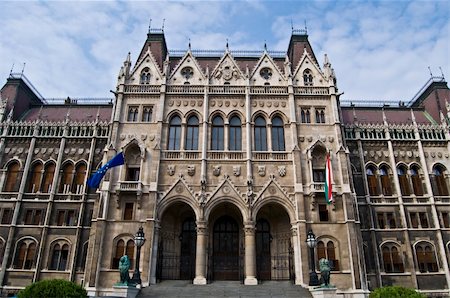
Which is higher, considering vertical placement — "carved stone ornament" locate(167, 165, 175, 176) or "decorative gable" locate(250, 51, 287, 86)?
"decorative gable" locate(250, 51, 287, 86)

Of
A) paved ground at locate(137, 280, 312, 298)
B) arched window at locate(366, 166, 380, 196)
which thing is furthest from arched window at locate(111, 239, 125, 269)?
arched window at locate(366, 166, 380, 196)

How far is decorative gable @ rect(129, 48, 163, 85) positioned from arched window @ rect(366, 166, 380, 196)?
2171 centimetres

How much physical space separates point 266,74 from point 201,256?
705 inches

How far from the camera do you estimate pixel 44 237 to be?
29.7 metres

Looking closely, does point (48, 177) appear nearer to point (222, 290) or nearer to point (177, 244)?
point (177, 244)

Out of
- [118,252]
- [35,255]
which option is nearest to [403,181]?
[118,252]

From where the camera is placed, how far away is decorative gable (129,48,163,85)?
32.3m

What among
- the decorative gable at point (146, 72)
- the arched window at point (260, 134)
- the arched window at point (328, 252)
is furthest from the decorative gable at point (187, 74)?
the arched window at point (328, 252)

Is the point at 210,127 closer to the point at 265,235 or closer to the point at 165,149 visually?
the point at 165,149

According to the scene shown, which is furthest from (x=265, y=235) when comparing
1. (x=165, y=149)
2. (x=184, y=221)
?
(x=165, y=149)

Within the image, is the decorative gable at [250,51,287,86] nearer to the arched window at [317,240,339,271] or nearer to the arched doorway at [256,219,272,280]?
the arched doorway at [256,219,272,280]

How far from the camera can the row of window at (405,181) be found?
106 ft

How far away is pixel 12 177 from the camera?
32.2m

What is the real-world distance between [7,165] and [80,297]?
2257 centimetres
